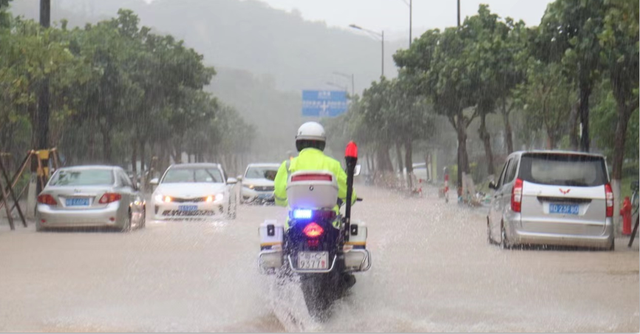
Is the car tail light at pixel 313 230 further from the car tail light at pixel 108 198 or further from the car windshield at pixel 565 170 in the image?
the car tail light at pixel 108 198

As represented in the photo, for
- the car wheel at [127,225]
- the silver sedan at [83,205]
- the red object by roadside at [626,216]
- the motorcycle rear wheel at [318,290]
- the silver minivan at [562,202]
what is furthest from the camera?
the car wheel at [127,225]

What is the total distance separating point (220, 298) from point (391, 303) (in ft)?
5.48

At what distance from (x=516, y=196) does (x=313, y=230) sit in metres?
8.86

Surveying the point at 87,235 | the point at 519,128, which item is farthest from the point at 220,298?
the point at 519,128

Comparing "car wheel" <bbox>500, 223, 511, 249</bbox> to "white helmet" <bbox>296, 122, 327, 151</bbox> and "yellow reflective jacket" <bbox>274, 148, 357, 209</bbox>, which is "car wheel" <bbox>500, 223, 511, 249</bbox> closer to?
"yellow reflective jacket" <bbox>274, 148, 357, 209</bbox>

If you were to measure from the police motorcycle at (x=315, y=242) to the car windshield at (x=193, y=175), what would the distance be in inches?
689

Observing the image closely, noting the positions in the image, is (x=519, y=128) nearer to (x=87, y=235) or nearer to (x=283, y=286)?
(x=87, y=235)

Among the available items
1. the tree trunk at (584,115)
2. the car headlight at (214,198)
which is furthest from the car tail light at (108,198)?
the tree trunk at (584,115)

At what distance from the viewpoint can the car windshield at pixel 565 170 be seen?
17969mm

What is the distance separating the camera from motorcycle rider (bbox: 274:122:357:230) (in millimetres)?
10156

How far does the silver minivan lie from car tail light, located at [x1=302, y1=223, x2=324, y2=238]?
8680 mm

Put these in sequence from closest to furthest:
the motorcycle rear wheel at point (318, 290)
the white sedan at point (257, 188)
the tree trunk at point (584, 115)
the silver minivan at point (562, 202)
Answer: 1. the motorcycle rear wheel at point (318, 290)
2. the silver minivan at point (562, 202)
3. the tree trunk at point (584, 115)
4. the white sedan at point (257, 188)

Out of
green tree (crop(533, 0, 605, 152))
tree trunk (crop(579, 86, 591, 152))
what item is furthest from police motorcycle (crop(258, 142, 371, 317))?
tree trunk (crop(579, 86, 591, 152))

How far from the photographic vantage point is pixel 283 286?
10242 millimetres
